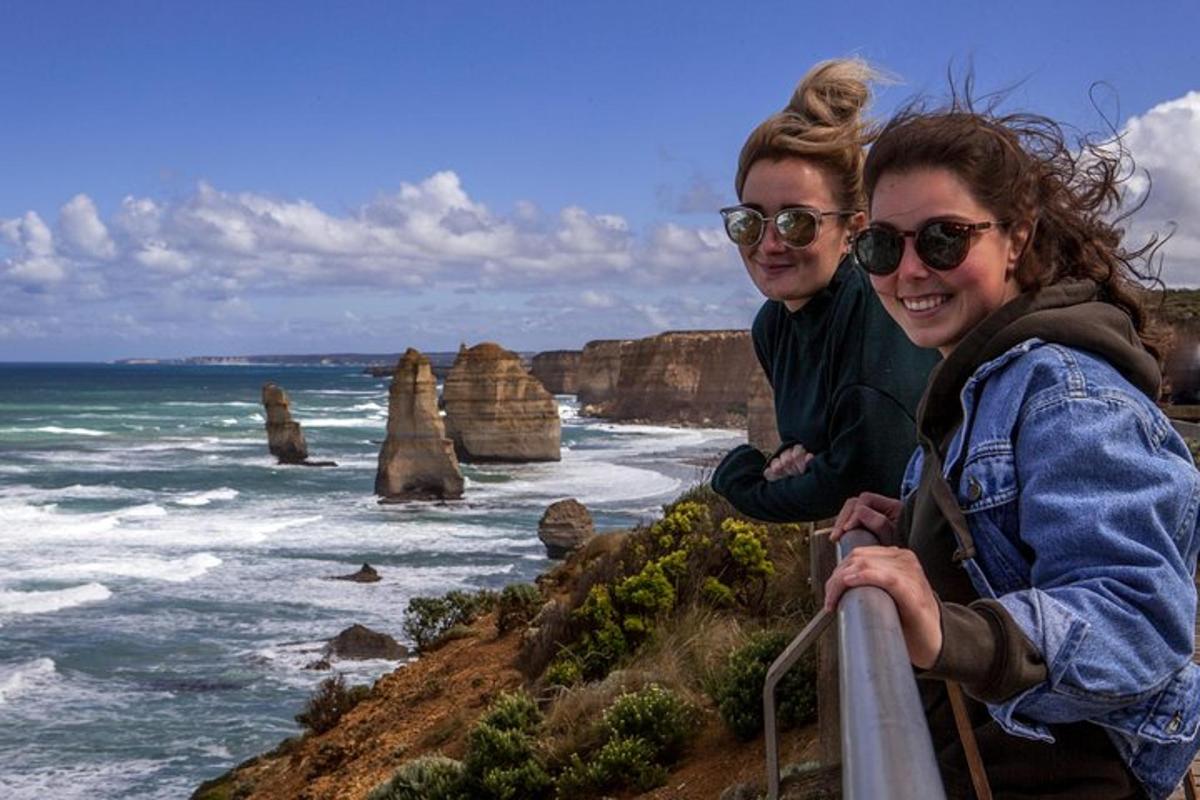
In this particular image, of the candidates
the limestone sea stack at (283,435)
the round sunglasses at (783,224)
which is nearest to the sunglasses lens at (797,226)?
the round sunglasses at (783,224)

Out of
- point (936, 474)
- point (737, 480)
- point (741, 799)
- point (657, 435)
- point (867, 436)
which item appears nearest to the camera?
point (936, 474)

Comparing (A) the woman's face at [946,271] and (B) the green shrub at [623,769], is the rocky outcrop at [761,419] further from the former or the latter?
(A) the woman's face at [946,271]

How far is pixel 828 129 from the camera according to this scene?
278 cm

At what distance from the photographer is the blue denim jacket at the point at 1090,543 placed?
1445mm

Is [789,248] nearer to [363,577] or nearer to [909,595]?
[909,595]

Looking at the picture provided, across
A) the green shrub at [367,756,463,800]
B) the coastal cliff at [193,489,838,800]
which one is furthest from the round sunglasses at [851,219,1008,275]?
the green shrub at [367,756,463,800]

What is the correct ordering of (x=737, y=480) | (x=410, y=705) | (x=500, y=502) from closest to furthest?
(x=737, y=480) < (x=410, y=705) < (x=500, y=502)

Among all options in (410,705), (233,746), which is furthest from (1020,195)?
(233,746)

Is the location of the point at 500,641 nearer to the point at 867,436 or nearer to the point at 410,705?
the point at 410,705

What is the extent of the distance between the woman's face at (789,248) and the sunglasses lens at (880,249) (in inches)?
34.7

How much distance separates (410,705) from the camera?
1233 centimetres

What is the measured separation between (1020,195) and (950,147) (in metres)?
0.13

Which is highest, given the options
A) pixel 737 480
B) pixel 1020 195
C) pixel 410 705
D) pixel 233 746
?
pixel 1020 195

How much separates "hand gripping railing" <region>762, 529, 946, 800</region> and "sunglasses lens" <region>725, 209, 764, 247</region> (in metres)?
1.54
